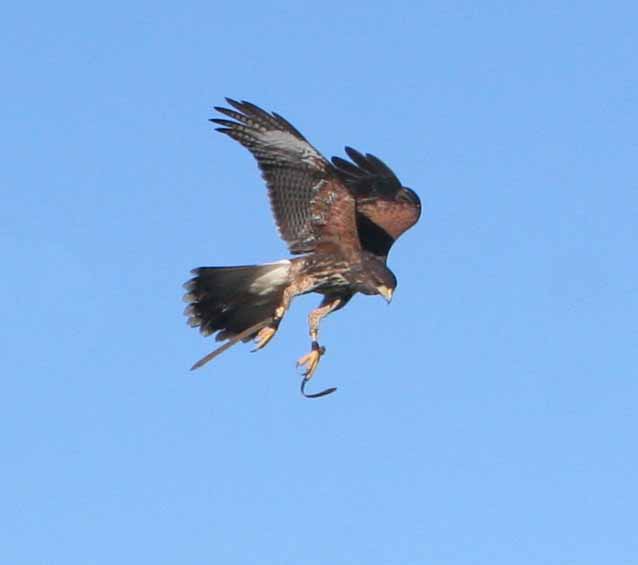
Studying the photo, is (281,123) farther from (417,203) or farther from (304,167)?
(417,203)

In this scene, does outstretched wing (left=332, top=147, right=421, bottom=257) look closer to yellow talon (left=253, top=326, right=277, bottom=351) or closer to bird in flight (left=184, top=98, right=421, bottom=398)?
bird in flight (left=184, top=98, right=421, bottom=398)

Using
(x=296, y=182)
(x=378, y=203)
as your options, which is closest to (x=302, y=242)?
(x=296, y=182)

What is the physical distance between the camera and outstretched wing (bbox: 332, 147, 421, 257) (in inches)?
747

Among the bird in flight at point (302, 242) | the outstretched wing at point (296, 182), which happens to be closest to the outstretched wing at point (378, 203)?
the bird in flight at point (302, 242)

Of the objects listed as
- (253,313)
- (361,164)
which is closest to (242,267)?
(253,313)

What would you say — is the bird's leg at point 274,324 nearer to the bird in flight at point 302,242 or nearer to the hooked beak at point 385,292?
the bird in flight at point 302,242

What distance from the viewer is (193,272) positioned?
18.6 m

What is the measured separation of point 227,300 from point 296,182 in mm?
1455

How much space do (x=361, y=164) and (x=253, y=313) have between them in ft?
5.92

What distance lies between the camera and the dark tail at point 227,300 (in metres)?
18.4

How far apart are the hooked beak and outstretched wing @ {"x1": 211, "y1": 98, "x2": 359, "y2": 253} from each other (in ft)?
2.18

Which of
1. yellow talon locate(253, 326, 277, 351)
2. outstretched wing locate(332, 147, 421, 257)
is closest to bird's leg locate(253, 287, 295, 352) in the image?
yellow talon locate(253, 326, 277, 351)

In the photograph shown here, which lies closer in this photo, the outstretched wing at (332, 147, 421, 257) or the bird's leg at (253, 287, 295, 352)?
the bird's leg at (253, 287, 295, 352)

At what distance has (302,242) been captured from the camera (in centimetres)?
1814
